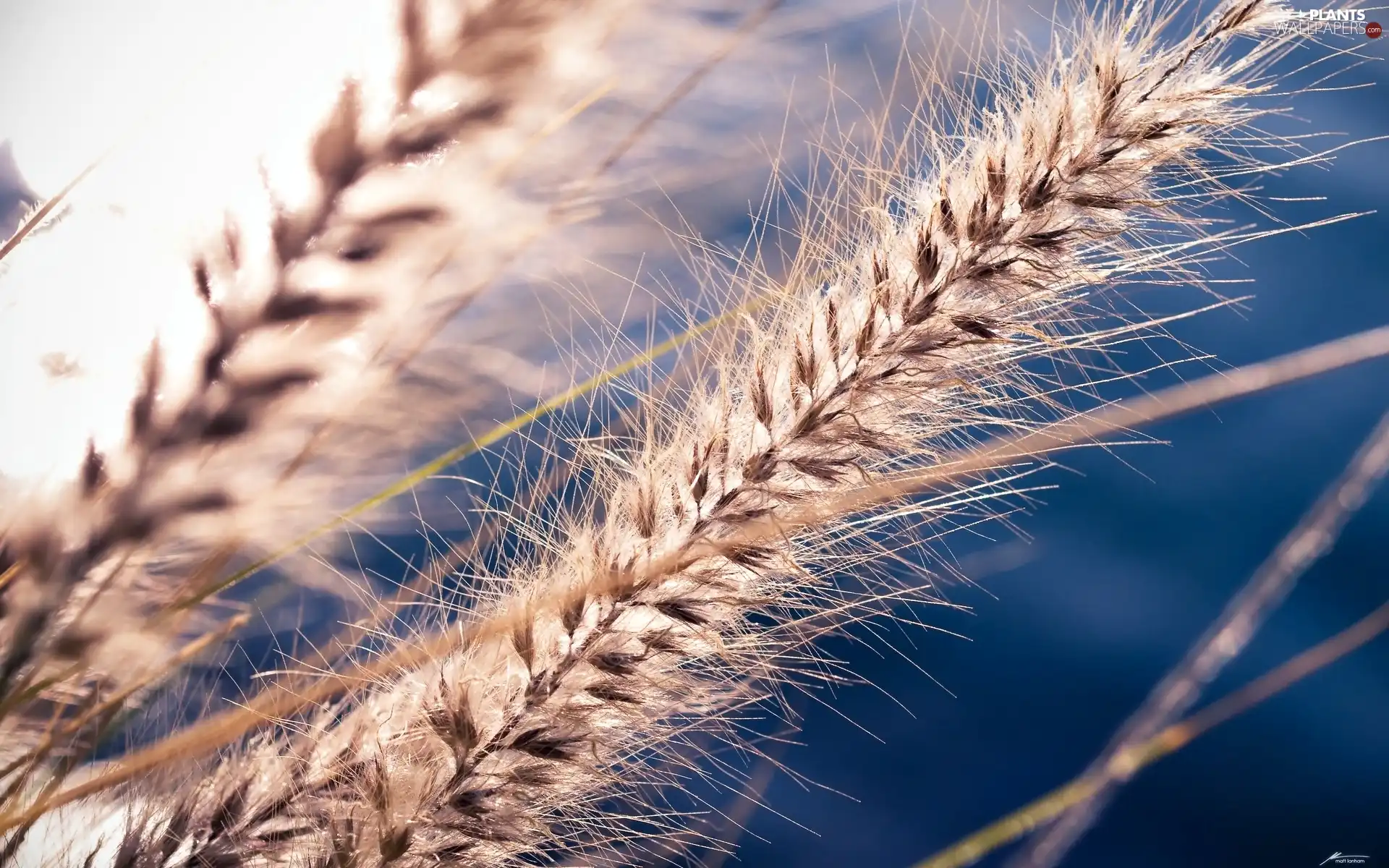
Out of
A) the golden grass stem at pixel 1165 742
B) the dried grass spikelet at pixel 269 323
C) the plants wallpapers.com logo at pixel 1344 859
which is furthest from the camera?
the plants wallpapers.com logo at pixel 1344 859

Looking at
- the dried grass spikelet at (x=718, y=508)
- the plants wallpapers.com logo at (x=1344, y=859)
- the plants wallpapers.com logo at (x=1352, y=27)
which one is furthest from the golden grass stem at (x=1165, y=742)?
the plants wallpapers.com logo at (x=1352, y=27)

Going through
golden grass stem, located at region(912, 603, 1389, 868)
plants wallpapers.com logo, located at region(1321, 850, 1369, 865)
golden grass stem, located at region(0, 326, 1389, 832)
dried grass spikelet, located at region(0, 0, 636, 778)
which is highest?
dried grass spikelet, located at region(0, 0, 636, 778)

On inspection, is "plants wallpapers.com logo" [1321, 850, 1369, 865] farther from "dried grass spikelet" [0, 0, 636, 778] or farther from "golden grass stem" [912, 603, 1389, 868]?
"dried grass spikelet" [0, 0, 636, 778]

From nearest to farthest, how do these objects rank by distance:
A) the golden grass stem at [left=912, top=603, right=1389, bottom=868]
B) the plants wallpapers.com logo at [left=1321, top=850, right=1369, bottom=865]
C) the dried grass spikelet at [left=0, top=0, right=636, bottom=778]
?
the dried grass spikelet at [left=0, top=0, right=636, bottom=778], the golden grass stem at [left=912, top=603, right=1389, bottom=868], the plants wallpapers.com logo at [left=1321, top=850, right=1369, bottom=865]

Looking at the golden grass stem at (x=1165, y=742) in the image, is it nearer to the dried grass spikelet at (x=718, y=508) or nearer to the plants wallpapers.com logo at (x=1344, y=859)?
the plants wallpapers.com logo at (x=1344, y=859)

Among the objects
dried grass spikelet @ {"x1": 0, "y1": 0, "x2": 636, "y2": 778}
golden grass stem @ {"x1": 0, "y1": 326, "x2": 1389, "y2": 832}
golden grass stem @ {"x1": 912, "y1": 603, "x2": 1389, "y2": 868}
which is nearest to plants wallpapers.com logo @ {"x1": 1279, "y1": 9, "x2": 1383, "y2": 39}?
golden grass stem @ {"x1": 0, "y1": 326, "x2": 1389, "y2": 832}

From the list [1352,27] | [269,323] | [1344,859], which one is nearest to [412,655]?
[269,323]
